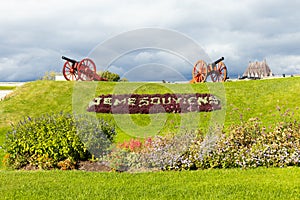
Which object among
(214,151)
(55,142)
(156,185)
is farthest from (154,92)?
(156,185)

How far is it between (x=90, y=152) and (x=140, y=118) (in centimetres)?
756

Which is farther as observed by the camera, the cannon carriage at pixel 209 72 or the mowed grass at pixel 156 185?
the cannon carriage at pixel 209 72

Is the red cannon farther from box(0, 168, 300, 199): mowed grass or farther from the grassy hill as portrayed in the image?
box(0, 168, 300, 199): mowed grass

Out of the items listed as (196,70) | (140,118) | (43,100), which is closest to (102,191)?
(140,118)

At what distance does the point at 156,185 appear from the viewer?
5988 millimetres

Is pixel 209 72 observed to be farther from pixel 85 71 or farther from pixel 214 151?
pixel 214 151

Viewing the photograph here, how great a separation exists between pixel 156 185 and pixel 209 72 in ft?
60.3

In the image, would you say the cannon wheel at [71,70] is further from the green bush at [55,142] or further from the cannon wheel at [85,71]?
the green bush at [55,142]

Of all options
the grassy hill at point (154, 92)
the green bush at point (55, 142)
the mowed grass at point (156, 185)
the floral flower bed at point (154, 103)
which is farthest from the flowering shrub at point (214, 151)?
the floral flower bed at point (154, 103)

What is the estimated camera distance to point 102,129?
8.89 meters

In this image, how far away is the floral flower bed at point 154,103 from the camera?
16.1 metres

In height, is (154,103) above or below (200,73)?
below

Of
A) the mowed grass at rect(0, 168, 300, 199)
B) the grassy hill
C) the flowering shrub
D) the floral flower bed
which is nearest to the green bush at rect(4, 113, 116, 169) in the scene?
the flowering shrub

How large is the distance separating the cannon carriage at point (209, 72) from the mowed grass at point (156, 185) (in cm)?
1660
